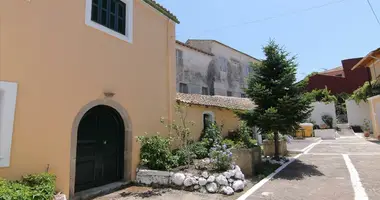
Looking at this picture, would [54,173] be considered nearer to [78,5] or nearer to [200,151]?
[78,5]

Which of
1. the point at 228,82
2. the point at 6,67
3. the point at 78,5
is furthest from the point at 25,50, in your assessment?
the point at 228,82

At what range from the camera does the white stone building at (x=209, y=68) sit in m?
24.7

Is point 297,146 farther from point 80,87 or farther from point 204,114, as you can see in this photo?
point 80,87

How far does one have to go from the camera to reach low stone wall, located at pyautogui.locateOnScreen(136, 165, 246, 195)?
26.9 ft

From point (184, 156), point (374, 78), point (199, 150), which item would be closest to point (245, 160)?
point (199, 150)

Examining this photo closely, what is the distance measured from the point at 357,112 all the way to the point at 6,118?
36858 mm

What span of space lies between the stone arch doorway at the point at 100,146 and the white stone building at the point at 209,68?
14.7 meters

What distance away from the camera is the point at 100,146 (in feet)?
28.4

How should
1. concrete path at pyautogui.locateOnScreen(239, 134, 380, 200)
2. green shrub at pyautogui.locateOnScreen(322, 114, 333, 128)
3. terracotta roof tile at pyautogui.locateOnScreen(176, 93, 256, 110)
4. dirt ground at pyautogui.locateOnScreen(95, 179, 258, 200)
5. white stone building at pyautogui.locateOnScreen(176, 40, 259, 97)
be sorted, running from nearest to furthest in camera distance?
concrete path at pyautogui.locateOnScreen(239, 134, 380, 200) < dirt ground at pyautogui.locateOnScreen(95, 179, 258, 200) < terracotta roof tile at pyautogui.locateOnScreen(176, 93, 256, 110) < white stone building at pyautogui.locateOnScreen(176, 40, 259, 97) < green shrub at pyautogui.locateOnScreen(322, 114, 333, 128)

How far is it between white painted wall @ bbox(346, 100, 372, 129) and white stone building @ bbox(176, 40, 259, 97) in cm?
1431

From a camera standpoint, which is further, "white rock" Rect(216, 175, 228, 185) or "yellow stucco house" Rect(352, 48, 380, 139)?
"yellow stucco house" Rect(352, 48, 380, 139)

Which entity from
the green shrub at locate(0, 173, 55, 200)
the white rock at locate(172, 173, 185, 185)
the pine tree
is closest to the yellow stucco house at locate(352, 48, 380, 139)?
the pine tree

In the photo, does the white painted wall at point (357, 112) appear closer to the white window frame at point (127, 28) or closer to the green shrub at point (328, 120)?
the green shrub at point (328, 120)

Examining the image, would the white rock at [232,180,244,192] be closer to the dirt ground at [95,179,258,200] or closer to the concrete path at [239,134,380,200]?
the dirt ground at [95,179,258,200]
